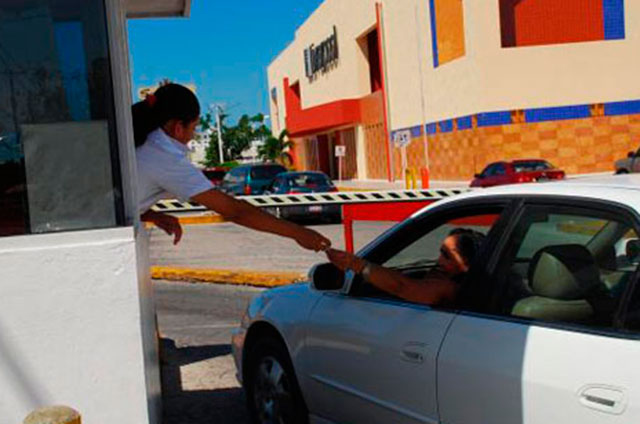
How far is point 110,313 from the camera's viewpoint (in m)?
3.27

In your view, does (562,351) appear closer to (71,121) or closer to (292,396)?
(292,396)

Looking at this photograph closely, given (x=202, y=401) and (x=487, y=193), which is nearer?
(x=487, y=193)

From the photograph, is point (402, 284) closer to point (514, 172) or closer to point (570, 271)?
point (570, 271)

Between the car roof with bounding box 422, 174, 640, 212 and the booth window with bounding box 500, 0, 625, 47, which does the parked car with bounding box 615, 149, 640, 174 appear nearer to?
the booth window with bounding box 500, 0, 625, 47

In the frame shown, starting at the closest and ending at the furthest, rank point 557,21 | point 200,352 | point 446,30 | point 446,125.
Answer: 1. point 200,352
2. point 557,21
3. point 446,30
4. point 446,125

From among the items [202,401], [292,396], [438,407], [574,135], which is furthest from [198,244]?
[574,135]

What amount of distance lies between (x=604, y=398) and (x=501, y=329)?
22.6 inches

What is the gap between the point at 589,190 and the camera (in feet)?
9.98

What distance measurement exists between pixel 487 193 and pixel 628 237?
64 cm

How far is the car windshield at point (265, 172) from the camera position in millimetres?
28422

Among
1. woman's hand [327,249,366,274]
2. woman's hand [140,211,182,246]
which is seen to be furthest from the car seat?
woman's hand [140,211,182,246]

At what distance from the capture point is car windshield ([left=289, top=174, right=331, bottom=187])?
22844 mm

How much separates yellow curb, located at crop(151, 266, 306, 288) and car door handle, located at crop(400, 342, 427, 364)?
20.2 feet

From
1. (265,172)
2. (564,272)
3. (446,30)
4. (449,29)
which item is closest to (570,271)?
(564,272)
